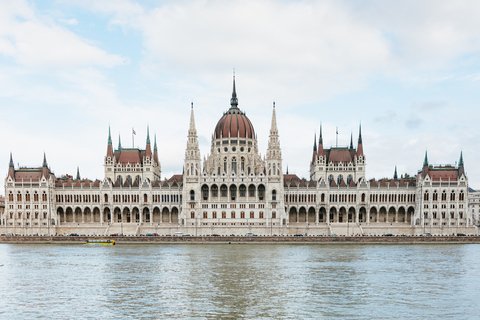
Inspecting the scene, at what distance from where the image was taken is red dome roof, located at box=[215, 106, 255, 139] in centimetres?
14325

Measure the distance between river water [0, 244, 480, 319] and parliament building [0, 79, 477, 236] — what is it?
4538 centimetres

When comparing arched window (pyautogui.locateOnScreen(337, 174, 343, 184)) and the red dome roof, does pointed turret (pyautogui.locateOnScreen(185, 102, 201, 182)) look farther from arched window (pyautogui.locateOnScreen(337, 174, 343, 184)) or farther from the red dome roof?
arched window (pyautogui.locateOnScreen(337, 174, 343, 184))

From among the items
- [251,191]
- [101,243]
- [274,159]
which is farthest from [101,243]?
[274,159]

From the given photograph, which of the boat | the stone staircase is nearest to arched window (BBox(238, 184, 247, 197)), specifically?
the stone staircase

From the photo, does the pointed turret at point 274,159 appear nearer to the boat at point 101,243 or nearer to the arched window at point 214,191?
the arched window at point 214,191

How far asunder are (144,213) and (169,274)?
3107 inches

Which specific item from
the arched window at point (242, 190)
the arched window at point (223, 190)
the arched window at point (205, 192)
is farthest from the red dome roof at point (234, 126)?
the arched window at point (205, 192)

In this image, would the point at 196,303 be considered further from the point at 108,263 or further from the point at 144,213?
the point at 144,213

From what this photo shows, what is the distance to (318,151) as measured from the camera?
147250 millimetres

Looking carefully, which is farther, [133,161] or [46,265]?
[133,161]

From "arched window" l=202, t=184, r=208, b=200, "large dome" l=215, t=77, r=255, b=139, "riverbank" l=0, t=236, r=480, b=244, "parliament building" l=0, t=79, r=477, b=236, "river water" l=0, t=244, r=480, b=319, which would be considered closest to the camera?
"river water" l=0, t=244, r=480, b=319

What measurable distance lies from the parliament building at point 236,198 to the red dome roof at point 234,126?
0.29 m

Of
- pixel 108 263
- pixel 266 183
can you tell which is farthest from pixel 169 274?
pixel 266 183

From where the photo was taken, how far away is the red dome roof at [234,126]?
5640 inches
